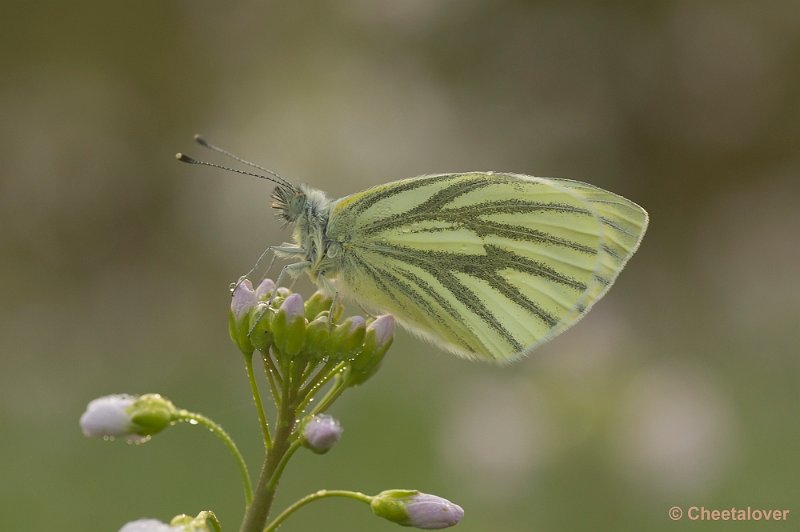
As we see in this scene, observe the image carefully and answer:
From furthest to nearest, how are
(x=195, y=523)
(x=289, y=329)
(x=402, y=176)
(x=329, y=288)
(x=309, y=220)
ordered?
(x=402, y=176) < (x=309, y=220) < (x=329, y=288) < (x=289, y=329) < (x=195, y=523)

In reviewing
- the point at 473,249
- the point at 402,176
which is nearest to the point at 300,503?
the point at 473,249

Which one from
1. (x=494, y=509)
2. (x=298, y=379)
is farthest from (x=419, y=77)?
(x=298, y=379)

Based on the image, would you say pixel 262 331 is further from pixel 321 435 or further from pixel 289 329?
pixel 321 435

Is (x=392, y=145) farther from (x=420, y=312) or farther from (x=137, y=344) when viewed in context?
(x=420, y=312)

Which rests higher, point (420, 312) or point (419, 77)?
point (419, 77)

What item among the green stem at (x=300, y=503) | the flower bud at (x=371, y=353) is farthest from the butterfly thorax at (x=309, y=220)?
the green stem at (x=300, y=503)

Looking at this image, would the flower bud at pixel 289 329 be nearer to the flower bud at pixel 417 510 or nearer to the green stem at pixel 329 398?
the green stem at pixel 329 398
